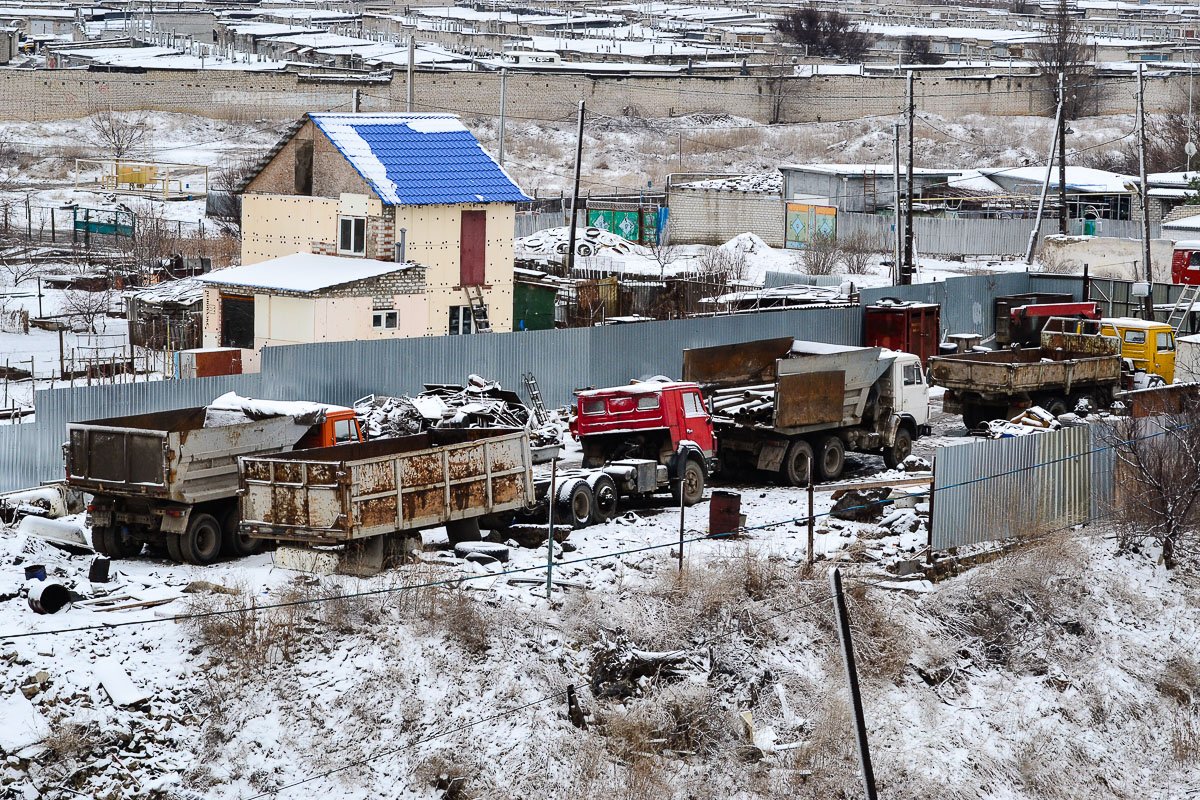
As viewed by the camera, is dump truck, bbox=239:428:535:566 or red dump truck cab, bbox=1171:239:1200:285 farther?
red dump truck cab, bbox=1171:239:1200:285

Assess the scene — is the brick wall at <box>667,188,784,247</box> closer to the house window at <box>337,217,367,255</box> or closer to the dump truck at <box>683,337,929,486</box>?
the house window at <box>337,217,367,255</box>

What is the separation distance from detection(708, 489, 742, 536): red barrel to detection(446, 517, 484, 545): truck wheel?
10.7ft

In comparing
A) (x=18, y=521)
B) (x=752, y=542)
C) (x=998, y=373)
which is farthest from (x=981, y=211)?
(x=18, y=521)

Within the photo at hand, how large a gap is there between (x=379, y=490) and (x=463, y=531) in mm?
2005

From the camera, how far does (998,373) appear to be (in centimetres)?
2752

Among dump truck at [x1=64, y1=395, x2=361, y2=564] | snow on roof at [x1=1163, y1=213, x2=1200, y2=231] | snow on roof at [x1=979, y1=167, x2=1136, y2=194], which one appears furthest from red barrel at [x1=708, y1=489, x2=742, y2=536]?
snow on roof at [x1=979, y1=167, x2=1136, y2=194]

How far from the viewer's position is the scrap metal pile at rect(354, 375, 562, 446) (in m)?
23.8

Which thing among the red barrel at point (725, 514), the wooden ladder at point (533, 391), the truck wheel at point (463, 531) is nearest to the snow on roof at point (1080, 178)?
the wooden ladder at point (533, 391)

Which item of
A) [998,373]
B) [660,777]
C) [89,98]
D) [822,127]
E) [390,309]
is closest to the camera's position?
[660,777]

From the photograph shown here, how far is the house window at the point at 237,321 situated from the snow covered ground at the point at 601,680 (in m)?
13.5

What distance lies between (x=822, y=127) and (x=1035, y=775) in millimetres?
82332

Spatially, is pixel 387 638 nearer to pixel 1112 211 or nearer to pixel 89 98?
pixel 1112 211

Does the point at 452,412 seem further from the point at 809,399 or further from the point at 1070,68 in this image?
the point at 1070,68

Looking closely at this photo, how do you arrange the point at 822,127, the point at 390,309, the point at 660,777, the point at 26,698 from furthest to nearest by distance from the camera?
the point at 822,127 → the point at 390,309 → the point at 660,777 → the point at 26,698
